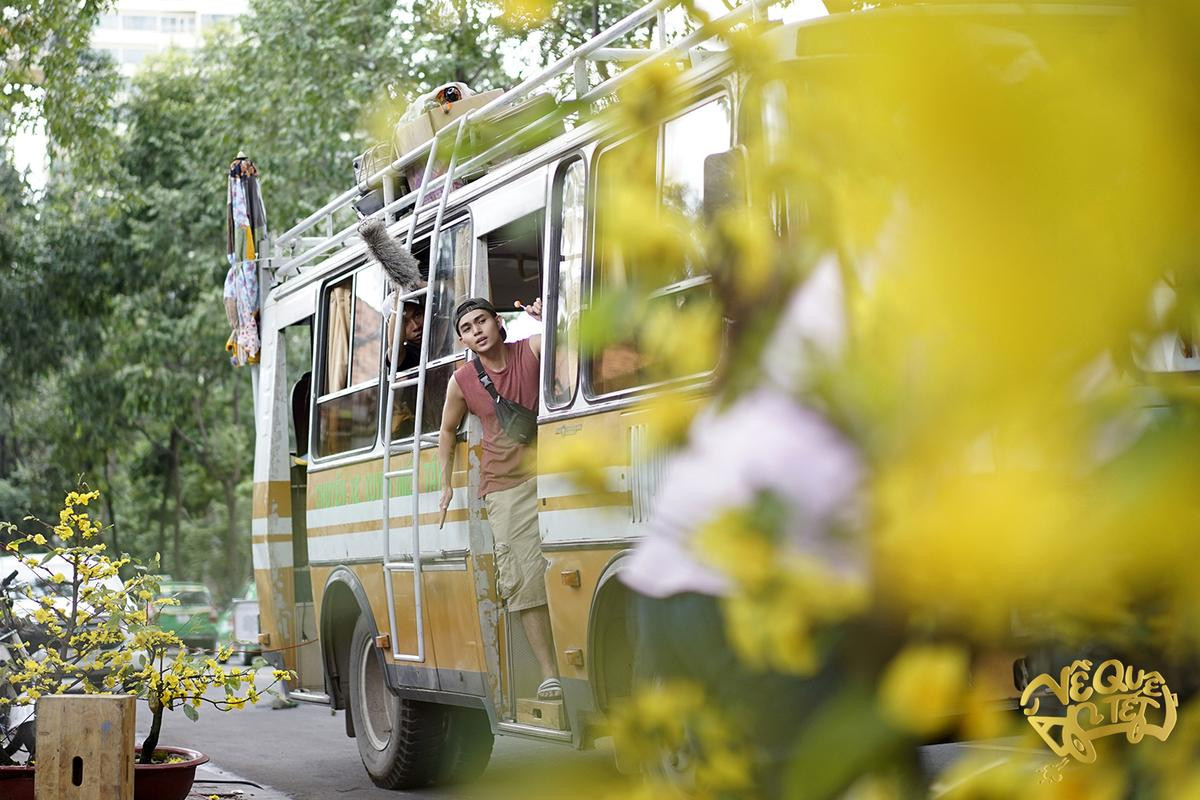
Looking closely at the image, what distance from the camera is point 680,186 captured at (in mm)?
1265

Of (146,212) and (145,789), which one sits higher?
(146,212)

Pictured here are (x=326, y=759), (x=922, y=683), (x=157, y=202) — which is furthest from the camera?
(x=157, y=202)

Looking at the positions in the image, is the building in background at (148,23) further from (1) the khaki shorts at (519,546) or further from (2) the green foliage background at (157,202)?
(1) the khaki shorts at (519,546)

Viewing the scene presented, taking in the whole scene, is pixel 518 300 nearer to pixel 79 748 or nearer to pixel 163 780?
pixel 163 780

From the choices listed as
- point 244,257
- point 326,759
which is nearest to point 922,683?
point 326,759

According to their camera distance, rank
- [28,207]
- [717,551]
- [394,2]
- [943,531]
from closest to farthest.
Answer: [943,531], [717,551], [394,2], [28,207]

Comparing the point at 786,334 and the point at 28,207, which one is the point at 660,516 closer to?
the point at 786,334

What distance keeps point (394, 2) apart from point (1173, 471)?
18858mm

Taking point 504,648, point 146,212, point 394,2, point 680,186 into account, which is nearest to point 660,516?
point 680,186

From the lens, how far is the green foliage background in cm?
1717

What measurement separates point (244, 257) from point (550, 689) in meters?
5.15

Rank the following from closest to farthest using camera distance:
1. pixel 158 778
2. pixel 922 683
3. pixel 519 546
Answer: pixel 922 683 < pixel 519 546 < pixel 158 778

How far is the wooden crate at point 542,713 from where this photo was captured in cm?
626

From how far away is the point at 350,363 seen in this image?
8.64m
